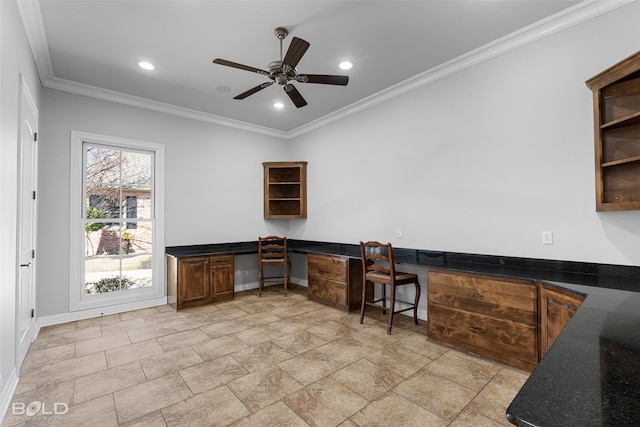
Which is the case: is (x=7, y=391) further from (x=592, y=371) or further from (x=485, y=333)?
(x=485, y=333)

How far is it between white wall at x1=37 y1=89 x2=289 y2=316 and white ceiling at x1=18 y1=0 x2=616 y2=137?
35cm

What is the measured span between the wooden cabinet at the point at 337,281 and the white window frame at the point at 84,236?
2353 mm

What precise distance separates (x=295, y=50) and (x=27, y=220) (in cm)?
304

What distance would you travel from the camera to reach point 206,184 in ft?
16.6

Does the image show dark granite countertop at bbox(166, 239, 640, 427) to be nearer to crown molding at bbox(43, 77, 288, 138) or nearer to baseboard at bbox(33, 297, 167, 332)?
baseboard at bbox(33, 297, 167, 332)

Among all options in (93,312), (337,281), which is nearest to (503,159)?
(337,281)

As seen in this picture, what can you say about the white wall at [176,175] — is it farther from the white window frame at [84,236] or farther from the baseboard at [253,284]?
the baseboard at [253,284]

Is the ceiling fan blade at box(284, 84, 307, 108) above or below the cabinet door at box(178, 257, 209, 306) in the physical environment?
above

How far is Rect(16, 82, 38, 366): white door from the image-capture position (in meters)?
2.64

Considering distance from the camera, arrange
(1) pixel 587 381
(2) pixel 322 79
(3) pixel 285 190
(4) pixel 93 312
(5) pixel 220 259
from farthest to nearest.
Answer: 1. (3) pixel 285 190
2. (5) pixel 220 259
3. (4) pixel 93 312
4. (2) pixel 322 79
5. (1) pixel 587 381

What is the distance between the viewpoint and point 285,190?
5.94 m

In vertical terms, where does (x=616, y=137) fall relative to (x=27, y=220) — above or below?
above

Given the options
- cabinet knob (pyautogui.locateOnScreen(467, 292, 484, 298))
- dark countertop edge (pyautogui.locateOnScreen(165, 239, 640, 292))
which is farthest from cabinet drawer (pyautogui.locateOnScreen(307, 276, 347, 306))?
cabinet knob (pyautogui.locateOnScreen(467, 292, 484, 298))

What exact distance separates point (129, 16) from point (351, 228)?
3644 mm
